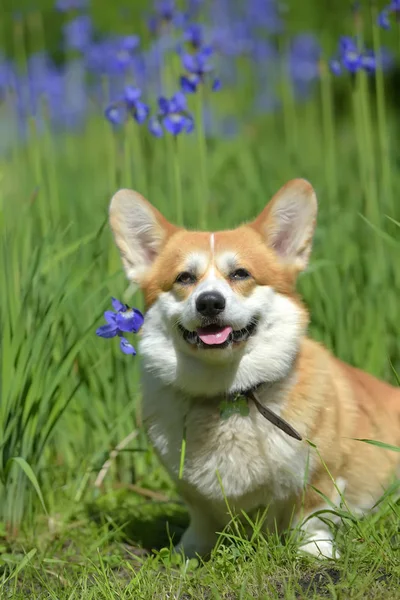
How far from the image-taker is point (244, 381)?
3213 mm

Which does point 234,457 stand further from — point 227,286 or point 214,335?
point 227,286

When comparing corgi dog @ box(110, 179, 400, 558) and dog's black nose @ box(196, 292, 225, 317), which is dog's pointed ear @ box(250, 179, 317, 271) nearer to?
corgi dog @ box(110, 179, 400, 558)

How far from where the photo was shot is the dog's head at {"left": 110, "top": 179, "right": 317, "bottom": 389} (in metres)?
3.10

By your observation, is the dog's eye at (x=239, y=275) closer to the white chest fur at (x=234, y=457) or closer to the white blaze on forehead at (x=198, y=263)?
the white blaze on forehead at (x=198, y=263)

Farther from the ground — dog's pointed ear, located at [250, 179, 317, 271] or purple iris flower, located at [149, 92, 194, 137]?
purple iris flower, located at [149, 92, 194, 137]

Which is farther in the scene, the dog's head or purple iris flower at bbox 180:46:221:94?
purple iris flower at bbox 180:46:221:94

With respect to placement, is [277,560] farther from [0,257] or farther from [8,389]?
[0,257]

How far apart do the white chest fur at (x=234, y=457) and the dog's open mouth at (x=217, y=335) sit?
25cm

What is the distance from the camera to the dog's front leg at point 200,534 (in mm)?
3436

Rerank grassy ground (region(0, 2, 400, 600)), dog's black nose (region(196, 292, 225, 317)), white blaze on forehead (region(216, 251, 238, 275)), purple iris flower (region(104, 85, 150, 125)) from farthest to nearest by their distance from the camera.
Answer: purple iris flower (region(104, 85, 150, 125)), white blaze on forehead (region(216, 251, 238, 275)), dog's black nose (region(196, 292, 225, 317)), grassy ground (region(0, 2, 400, 600))

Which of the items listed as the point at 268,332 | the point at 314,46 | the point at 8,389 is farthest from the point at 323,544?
the point at 314,46

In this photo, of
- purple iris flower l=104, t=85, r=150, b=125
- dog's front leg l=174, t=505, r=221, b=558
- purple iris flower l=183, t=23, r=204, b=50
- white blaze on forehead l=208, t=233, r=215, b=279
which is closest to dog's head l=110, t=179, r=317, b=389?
white blaze on forehead l=208, t=233, r=215, b=279

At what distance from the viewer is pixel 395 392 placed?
3832mm

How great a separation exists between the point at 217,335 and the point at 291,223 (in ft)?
1.96
